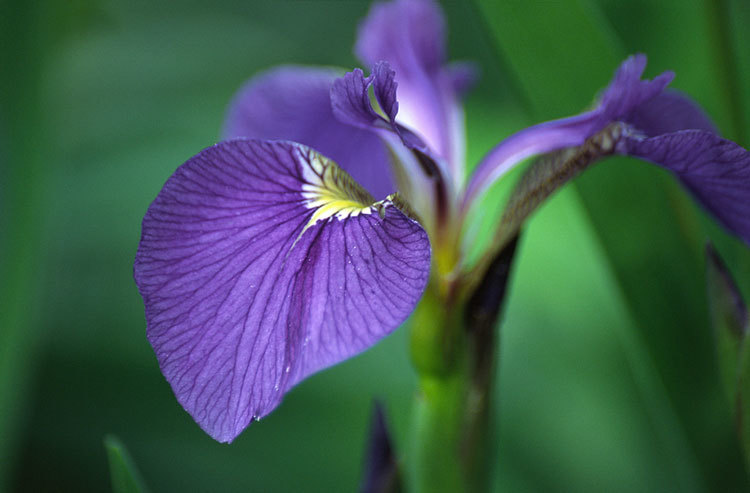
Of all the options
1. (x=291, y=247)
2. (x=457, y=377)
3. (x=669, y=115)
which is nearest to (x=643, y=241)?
(x=669, y=115)

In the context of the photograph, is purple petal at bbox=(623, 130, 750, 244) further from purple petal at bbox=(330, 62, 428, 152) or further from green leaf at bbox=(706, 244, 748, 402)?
purple petal at bbox=(330, 62, 428, 152)

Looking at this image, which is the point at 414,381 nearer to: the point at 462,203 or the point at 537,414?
the point at 537,414

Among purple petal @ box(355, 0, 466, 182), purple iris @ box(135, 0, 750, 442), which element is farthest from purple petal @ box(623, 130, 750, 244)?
purple petal @ box(355, 0, 466, 182)

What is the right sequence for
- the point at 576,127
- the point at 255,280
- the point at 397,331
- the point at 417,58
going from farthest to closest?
the point at 397,331, the point at 417,58, the point at 576,127, the point at 255,280

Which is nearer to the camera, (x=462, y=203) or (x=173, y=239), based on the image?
(x=173, y=239)

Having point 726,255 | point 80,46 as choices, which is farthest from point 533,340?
point 80,46

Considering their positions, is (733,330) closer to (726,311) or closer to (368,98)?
(726,311)
